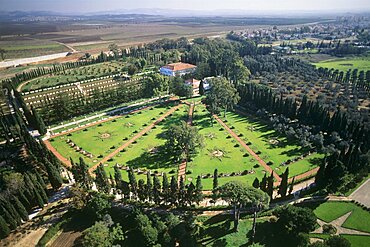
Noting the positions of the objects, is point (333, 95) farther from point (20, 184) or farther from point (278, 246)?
point (20, 184)

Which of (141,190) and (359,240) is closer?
(359,240)

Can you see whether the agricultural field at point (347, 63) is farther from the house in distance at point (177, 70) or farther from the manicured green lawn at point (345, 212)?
the manicured green lawn at point (345, 212)

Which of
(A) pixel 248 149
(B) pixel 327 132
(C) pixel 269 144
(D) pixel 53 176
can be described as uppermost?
(D) pixel 53 176

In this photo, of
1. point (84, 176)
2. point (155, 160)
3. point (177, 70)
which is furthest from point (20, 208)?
point (177, 70)

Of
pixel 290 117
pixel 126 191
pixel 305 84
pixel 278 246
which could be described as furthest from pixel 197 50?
pixel 278 246

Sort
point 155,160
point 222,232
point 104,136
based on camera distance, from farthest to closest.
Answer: point 104,136 → point 155,160 → point 222,232

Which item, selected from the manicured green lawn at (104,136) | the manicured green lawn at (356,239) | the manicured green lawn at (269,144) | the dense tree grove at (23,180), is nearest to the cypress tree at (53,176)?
the dense tree grove at (23,180)

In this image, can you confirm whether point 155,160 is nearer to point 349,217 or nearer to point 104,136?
point 104,136
